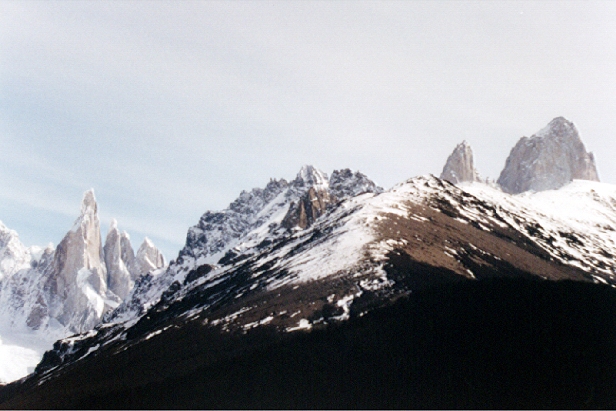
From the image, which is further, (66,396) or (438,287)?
(66,396)

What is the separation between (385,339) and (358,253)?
48.9m

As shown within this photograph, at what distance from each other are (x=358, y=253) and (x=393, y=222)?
121ft

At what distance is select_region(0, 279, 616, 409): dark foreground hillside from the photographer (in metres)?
104

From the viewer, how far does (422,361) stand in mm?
110062

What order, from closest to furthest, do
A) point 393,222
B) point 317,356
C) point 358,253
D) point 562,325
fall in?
point 317,356
point 562,325
point 358,253
point 393,222

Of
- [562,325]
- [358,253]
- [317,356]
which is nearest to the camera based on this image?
[317,356]

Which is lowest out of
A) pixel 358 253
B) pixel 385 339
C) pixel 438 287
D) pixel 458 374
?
pixel 458 374

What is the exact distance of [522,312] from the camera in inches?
5079

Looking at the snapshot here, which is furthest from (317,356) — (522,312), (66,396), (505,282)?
(66,396)

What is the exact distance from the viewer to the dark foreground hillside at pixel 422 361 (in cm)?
10438

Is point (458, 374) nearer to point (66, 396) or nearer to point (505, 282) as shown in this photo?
point (505, 282)

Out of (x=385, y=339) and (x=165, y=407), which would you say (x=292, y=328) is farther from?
(x=165, y=407)

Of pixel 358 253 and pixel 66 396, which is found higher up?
pixel 358 253

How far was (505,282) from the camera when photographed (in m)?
145
